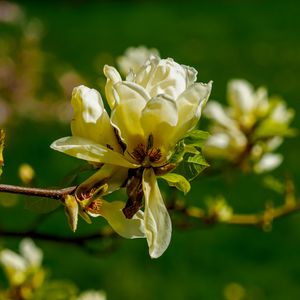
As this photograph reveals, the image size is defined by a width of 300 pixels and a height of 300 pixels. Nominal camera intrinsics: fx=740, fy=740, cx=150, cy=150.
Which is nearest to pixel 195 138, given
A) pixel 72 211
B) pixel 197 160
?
pixel 197 160

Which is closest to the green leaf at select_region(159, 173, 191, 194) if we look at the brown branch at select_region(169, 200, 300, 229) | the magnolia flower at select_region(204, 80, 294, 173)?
the brown branch at select_region(169, 200, 300, 229)

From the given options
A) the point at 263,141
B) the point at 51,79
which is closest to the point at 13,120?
the point at 51,79

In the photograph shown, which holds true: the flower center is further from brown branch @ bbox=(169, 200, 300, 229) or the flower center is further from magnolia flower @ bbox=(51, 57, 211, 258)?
brown branch @ bbox=(169, 200, 300, 229)

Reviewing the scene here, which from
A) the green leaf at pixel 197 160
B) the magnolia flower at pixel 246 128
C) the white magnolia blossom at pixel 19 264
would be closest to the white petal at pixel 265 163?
the magnolia flower at pixel 246 128

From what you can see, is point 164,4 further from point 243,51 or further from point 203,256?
point 203,256

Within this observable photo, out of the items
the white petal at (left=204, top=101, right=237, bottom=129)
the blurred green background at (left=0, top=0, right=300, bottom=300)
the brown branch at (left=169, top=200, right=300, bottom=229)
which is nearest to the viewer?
the brown branch at (left=169, top=200, right=300, bottom=229)
